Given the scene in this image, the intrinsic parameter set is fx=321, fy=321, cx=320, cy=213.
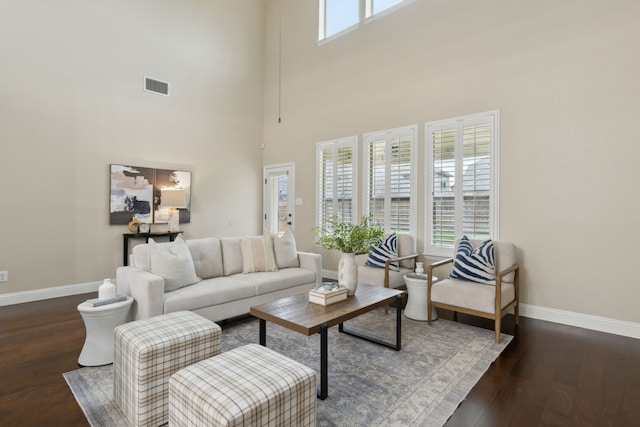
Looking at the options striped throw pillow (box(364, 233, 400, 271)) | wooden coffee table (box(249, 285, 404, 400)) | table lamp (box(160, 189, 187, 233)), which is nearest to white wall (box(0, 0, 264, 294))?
table lamp (box(160, 189, 187, 233))

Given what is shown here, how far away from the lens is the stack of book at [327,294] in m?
2.54

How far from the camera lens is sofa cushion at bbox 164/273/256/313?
9.11ft

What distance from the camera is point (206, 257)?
139 inches

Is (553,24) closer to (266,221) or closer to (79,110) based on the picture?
(266,221)

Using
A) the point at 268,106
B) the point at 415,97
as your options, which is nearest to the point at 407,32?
the point at 415,97

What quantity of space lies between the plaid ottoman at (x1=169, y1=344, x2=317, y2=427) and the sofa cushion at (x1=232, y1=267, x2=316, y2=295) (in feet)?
5.70

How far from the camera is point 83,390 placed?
2123 mm

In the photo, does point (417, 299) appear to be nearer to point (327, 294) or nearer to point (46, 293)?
point (327, 294)

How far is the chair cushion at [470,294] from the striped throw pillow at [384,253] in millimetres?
849

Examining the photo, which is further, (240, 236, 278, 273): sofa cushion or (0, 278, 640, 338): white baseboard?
(240, 236, 278, 273): sofa cushion

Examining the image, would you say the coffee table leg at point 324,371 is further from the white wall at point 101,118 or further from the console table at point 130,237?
the white wall at point 101,118

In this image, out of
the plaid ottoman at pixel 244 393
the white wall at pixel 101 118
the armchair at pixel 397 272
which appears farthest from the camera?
the white wall at pixel 101 118

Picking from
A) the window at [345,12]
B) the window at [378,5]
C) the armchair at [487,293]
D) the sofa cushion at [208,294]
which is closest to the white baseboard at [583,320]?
the armchair at [487,293]

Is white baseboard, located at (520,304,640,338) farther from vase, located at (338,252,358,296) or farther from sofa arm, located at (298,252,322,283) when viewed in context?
sofa arm, located at (298,252,322,283)
